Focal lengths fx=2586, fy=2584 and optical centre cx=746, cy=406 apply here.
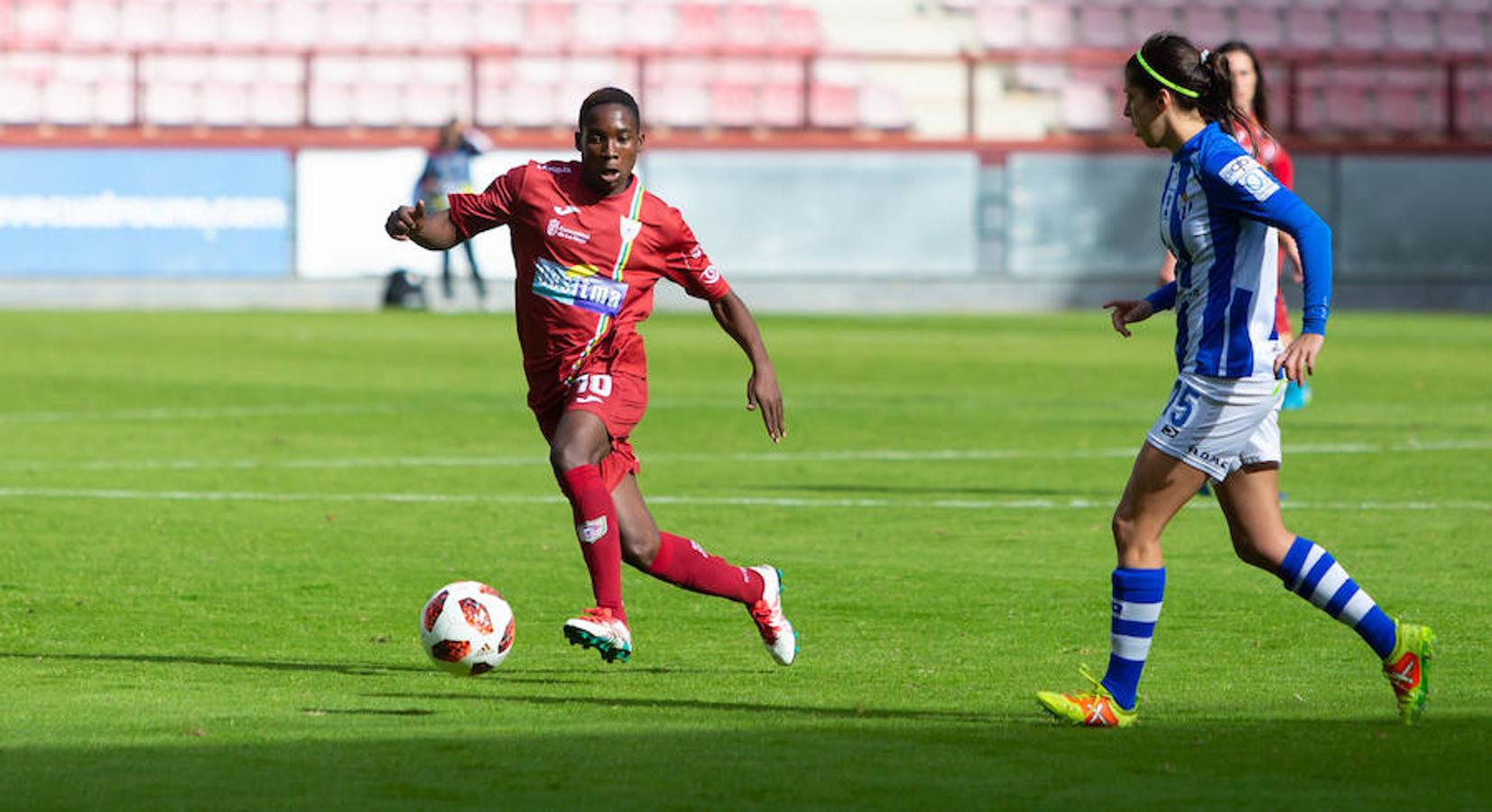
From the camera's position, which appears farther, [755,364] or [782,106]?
[782,106]

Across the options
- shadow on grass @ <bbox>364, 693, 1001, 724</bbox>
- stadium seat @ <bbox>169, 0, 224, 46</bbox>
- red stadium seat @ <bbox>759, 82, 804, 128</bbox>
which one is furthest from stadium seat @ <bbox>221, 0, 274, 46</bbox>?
shadow on grass @ <bbox>364, 693, 1001, 724</bbox>

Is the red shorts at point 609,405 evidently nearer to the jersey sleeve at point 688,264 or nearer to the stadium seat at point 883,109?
the jersey sleeve at point 688,264

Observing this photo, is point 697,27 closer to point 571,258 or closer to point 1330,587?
point 571,258

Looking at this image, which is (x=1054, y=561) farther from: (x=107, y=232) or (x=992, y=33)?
(x=992, y=33)

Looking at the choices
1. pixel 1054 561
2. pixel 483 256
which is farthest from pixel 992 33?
pixel 1054 561

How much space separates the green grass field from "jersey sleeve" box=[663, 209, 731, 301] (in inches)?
43.7

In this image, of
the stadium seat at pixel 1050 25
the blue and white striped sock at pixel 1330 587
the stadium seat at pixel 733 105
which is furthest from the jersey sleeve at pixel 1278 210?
the stadium seat at pixel 1050 25

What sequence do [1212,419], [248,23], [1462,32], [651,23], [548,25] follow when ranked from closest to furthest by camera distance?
[1212,419] → [248,23] → [548,25] → [651,23] → [1462,32]

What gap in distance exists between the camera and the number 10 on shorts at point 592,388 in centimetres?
756

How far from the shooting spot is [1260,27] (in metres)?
36.7

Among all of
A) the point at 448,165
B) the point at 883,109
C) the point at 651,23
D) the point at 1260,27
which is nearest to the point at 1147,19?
the point at 1260,27

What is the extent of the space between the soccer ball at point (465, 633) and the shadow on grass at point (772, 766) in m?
0.53

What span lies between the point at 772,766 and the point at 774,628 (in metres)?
1.75

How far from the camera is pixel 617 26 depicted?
→ 3503cm
